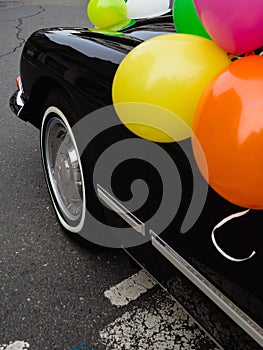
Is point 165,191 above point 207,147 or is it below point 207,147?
below

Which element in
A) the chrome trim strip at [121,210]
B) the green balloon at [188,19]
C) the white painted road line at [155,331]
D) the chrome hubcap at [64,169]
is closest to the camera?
the green balloon at [188,19]

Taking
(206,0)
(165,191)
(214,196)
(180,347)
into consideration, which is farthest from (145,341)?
(206,0)

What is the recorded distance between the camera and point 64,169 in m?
2.33

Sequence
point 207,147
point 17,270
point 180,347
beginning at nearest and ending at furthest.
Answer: point 207,147
point 180,347
point 17,270

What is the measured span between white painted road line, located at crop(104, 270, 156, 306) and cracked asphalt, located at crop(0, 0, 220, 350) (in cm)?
3

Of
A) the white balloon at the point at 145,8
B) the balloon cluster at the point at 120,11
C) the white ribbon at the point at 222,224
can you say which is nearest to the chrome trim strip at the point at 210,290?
the white ribbon at the point at 222,224

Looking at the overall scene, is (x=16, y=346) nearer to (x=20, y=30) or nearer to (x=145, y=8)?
(x=145, y=8)

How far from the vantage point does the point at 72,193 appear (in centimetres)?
234

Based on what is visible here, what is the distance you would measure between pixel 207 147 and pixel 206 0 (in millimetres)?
386

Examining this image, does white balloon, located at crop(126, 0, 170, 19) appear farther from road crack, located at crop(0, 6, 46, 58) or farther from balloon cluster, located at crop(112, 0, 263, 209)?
road crack, located at crop(0, 6, 46, 58)

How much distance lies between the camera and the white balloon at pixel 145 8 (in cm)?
253

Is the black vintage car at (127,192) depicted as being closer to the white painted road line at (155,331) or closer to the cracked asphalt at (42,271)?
the cracked asphalt at (42,271)

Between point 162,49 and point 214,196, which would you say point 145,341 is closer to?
point 214,196

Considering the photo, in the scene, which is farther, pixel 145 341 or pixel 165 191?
pixel 145 341
